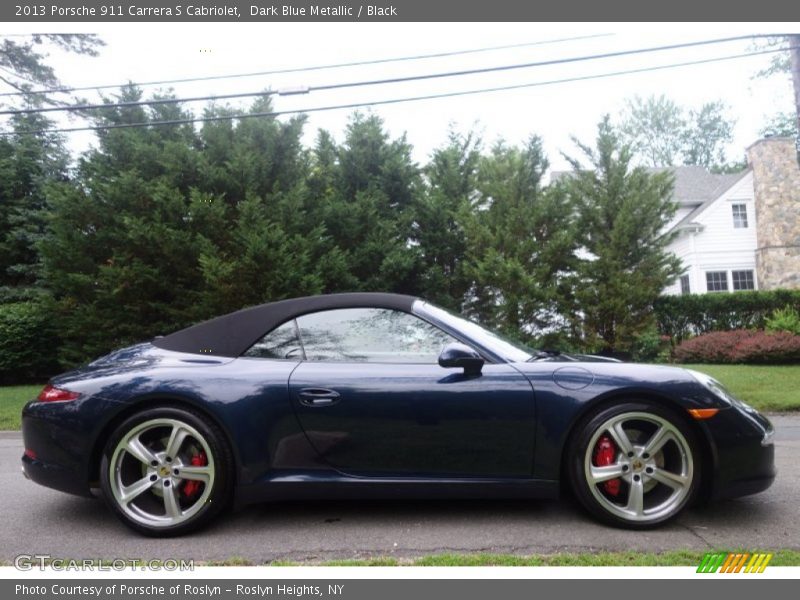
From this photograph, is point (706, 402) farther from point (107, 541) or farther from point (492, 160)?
point (492, 160)

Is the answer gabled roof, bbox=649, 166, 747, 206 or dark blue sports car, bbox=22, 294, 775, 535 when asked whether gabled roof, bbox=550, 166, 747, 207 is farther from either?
dark blue sports car, bbox=22, 294, 775, 535

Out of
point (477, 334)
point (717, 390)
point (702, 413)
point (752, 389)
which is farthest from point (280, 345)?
point (752, 389)

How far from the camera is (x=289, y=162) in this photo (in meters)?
10.8

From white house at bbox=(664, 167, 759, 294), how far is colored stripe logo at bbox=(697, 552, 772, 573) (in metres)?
20.7

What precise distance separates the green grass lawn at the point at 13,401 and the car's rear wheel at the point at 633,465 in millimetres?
7484

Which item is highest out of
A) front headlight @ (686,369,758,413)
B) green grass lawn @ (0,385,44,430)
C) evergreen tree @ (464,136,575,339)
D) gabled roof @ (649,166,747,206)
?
gabled roof @ (649,166,747,206)

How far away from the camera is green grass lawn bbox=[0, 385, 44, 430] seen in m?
7.21

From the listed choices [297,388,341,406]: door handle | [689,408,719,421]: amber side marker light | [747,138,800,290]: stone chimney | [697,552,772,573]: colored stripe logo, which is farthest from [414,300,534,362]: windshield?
[747,138,800,290]: stone chimney

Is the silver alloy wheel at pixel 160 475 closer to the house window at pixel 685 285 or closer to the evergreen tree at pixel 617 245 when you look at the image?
the evergreen tree at pixel 617 245

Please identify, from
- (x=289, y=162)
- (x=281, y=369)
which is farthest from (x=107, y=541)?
(x=289, y=162)

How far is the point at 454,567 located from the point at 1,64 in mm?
18066

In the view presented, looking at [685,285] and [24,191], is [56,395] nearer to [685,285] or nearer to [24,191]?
[24,191]

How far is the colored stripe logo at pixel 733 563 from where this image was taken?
7.56 feet

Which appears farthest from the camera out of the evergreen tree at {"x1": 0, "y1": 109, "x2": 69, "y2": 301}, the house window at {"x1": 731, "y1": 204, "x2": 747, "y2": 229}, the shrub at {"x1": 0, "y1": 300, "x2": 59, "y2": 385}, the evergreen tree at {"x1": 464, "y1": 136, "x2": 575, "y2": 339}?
the house window at {"x1": 731, "y1": 204, "x2": 747, "y2": 229}
